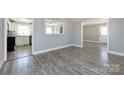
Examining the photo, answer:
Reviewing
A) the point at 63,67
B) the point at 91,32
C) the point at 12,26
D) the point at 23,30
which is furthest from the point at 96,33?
the point at 63,67

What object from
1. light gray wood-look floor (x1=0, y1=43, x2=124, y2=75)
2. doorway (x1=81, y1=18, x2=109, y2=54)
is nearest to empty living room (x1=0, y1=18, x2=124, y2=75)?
light gray wood-look floor (x1=0, y1=43, x2=124, y2=75)

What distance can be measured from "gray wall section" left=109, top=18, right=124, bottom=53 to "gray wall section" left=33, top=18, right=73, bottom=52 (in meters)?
3.23

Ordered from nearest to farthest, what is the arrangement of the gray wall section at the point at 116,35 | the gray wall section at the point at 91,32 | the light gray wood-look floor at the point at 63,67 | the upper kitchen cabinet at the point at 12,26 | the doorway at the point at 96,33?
the light gray wood-look floor at the point at 63,67 < the gray wall section at the point at 116,35 < the upper kitchen cabinet at the point at 12,26 < the doorway at the point at 96,33 < the gray wall section at the point at 91,32

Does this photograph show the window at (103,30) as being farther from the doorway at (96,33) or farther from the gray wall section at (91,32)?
the gray wall section at (91,32)

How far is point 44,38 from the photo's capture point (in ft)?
20.1

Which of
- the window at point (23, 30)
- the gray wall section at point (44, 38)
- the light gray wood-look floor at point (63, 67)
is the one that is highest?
the window at point (23, 30)

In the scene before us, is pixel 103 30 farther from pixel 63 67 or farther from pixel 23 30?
pixel 63 67

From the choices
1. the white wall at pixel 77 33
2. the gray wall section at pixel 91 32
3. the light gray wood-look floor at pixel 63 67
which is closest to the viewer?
the light gray wood-look floor at pixel 63 67

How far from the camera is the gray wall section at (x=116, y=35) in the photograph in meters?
5.14

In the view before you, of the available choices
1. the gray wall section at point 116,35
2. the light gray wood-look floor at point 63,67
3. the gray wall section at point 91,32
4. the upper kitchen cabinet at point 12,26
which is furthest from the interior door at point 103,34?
the upper kitchen cabinet at point 12,26

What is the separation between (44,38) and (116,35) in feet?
12.2
